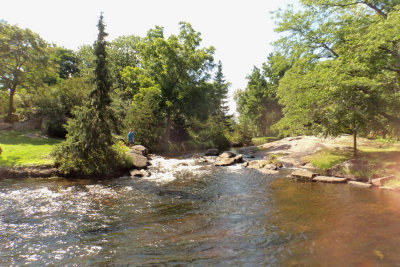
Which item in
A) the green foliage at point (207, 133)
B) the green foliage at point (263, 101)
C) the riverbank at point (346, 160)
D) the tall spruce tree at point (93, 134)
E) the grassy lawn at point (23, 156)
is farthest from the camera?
the green foliage at point (263, 101)

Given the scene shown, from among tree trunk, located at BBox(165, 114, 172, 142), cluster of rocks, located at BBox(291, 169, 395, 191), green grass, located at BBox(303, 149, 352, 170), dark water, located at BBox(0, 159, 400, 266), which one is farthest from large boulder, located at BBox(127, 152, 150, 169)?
tree trunk, located at BBox(165, 114, 172, 142)

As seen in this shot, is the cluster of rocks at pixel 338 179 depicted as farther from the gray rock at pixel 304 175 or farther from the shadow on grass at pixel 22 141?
the shadow on grass at pixel 22 141

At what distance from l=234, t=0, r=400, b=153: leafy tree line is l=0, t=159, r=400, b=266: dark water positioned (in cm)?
680

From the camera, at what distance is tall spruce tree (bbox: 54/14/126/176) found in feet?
44.0

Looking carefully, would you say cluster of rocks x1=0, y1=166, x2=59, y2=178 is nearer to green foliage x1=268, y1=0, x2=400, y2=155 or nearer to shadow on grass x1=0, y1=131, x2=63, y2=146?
shadow on grass x1=0, y1=131, x2=63, y2=146

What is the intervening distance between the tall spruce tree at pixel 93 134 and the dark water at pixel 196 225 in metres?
1.82

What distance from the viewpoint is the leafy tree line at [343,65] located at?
43.2ft

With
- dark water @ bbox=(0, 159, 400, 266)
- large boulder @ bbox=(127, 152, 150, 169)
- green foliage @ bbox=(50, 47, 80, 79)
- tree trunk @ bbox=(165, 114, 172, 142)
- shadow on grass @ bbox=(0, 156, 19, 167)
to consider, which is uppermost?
green foliage @ bbox=(50, 47, 80, 79)

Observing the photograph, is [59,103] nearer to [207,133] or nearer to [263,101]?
[207,133]

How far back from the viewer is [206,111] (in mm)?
40969

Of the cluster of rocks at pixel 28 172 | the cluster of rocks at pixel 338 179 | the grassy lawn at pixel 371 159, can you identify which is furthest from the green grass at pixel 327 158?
the cluster of rocks at pixel 28 172

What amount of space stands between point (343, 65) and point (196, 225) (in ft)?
47.1

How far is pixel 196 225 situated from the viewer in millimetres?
7070

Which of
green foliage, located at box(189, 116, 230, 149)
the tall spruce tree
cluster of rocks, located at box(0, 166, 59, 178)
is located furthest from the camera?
green foliage, located at box(189, 116, 230, 149)
